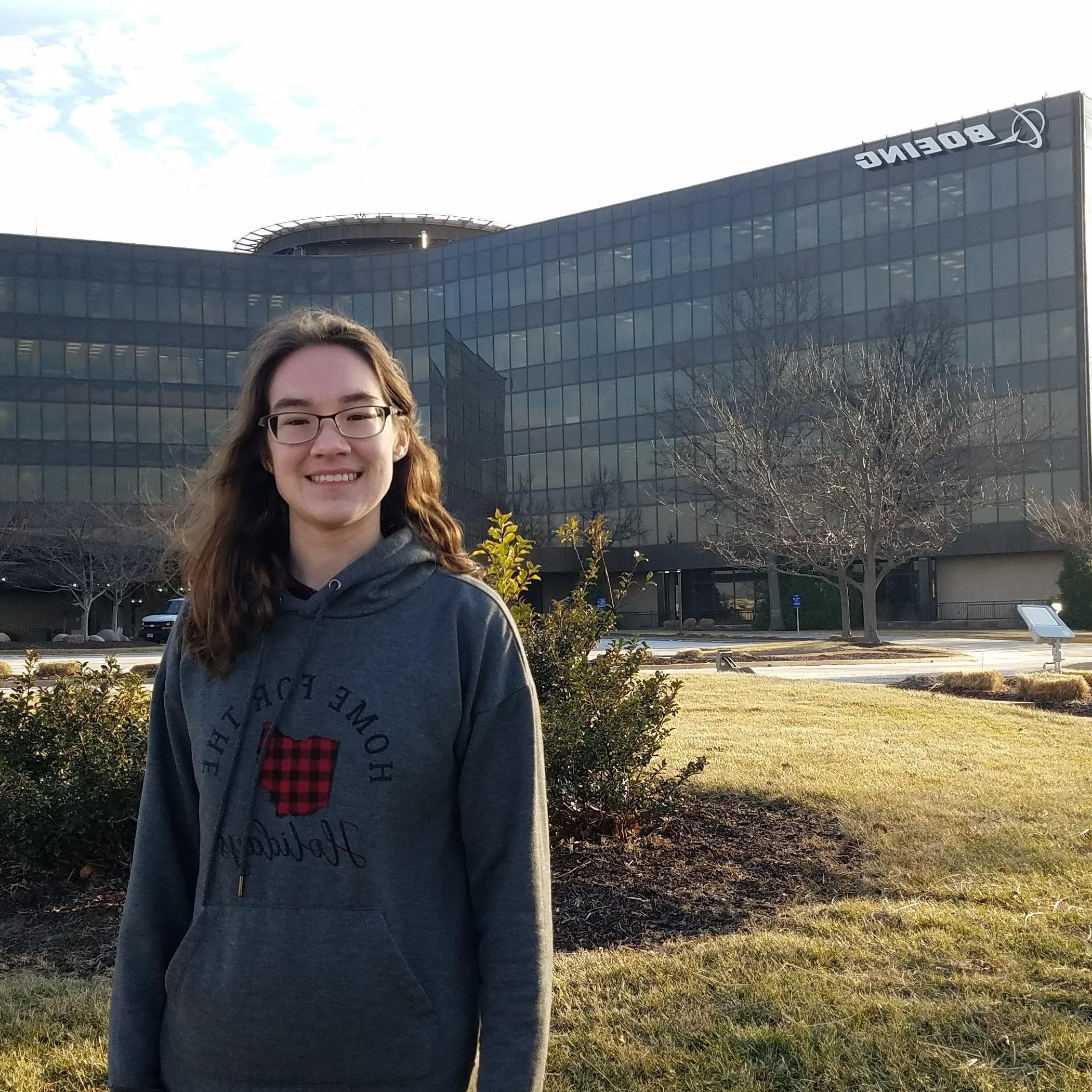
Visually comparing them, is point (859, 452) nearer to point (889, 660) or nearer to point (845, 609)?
point (845, 609)

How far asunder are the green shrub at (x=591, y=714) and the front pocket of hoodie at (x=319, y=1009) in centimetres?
372

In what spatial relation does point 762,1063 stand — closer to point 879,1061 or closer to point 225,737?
Result: point 879,1061

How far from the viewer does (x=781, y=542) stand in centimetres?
2898

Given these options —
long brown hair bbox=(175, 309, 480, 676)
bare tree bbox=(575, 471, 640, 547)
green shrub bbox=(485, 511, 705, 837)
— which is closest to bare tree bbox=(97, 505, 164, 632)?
bare tree bbox=(575, 471, 640, 547)

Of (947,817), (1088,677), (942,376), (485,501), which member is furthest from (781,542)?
(485,501)

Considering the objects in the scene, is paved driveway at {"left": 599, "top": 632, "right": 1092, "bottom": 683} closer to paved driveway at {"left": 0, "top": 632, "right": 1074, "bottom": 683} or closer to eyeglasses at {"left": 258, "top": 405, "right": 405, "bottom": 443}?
paved driveway at {"left": 0, "top": 632, "right": 1074, "bottom": 683}

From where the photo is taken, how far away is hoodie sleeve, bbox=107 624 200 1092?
6.43 ft

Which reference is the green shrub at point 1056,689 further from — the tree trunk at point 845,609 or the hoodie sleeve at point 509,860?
the tree trunk at point 845,609

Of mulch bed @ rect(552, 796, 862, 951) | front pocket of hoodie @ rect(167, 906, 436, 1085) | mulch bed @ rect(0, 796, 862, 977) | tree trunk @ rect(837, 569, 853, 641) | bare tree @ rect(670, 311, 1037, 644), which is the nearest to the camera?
front pocket of hoodie @ rect(167, 906, 436, 1085)

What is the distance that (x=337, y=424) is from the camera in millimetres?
2107

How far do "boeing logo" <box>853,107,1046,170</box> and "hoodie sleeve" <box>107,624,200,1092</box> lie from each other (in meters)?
50.8

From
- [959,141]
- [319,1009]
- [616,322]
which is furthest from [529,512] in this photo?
[319,1009]

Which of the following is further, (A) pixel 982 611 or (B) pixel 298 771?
(A) pixel 982 611

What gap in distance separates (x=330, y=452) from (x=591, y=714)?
163 inches
